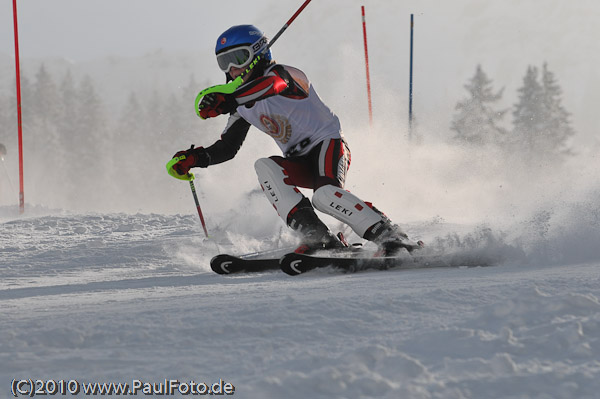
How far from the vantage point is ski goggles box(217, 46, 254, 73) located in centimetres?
420

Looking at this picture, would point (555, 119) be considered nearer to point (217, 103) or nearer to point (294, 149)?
point (294, 149)

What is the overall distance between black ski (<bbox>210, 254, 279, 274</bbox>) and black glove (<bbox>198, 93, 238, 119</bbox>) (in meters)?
0.86

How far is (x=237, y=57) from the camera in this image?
4.22 meters

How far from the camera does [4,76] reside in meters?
121

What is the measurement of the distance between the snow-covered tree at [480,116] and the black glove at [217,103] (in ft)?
85.7

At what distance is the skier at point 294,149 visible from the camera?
3.96m

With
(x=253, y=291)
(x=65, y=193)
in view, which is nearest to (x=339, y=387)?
(x=253, y=291)

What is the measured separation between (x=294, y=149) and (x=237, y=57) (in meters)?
0.69

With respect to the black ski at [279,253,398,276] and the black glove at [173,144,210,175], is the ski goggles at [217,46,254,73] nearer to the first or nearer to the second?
the black glove at [173,144,210,175]

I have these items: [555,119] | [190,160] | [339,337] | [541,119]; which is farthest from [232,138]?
[555,119]

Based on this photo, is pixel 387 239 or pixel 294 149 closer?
pixel 387 239

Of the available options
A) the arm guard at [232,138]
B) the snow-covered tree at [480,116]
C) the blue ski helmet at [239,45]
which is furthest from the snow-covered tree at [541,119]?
the blue ski helmet at [239,45]

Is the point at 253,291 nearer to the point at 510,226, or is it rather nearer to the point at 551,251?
the point at 551,251

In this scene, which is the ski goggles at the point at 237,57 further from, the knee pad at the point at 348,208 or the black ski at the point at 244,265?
the black ski at the point at 244,265
